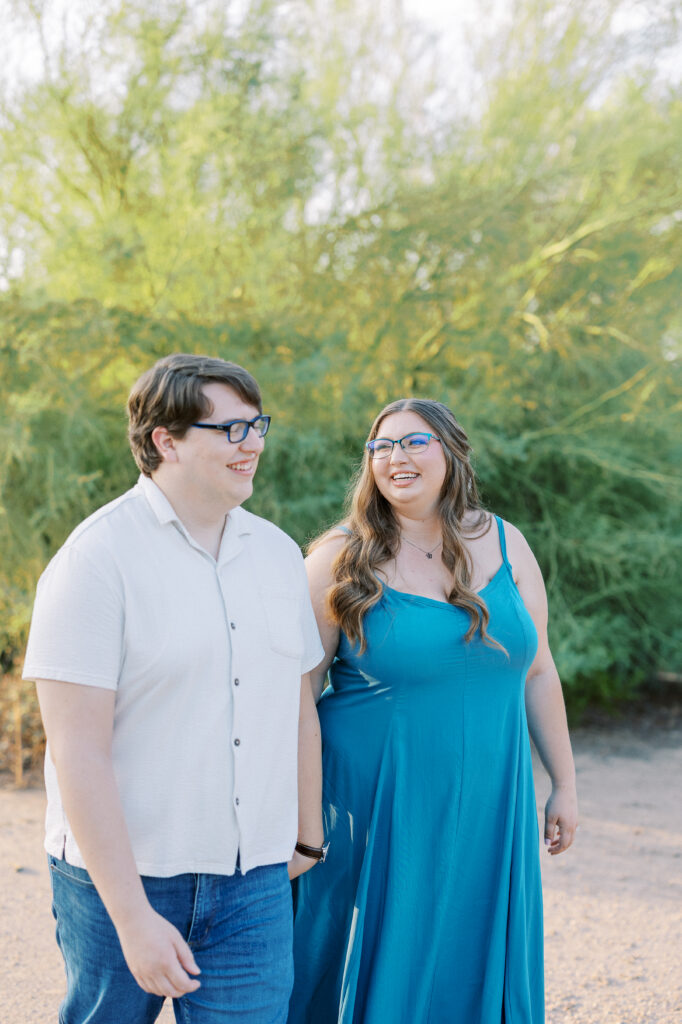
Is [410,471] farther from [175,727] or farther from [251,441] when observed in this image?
[175,727]

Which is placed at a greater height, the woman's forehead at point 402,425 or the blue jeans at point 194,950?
the woman's forehead at point 402,425

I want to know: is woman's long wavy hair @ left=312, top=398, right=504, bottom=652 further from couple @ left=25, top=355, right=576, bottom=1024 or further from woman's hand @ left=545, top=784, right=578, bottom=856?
woman's hand @ left=545, top=784, right=578, bottom=856

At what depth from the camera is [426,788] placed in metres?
2.11

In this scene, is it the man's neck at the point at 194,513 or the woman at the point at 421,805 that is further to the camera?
the woman at the point at 421,805

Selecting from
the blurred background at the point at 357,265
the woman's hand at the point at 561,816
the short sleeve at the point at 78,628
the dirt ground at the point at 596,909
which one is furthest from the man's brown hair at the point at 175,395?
the blurred background at the point at 357,265

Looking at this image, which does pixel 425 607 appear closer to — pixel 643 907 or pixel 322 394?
pixel 643 907

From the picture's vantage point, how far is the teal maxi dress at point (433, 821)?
208 centimetres

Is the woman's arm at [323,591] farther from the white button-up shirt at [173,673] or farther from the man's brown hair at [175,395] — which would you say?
the man's brown hair at [175,395]

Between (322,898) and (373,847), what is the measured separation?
0.20m

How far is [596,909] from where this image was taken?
384 centimetres

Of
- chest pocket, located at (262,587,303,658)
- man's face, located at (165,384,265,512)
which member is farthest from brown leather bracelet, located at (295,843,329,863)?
man's face, located at (165,384,265,512)

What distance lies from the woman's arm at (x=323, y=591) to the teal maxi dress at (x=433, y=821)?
43 millimetres

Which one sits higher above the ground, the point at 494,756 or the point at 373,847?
the point at 494,756

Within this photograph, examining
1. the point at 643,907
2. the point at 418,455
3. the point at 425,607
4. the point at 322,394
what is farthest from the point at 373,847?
the point at 322,394
